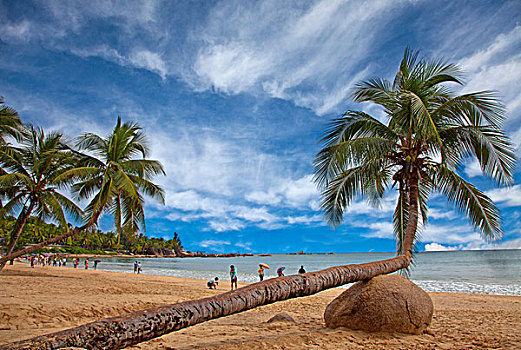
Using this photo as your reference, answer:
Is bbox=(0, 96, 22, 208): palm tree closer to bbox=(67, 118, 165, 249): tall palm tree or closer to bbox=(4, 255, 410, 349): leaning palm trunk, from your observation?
bbox=(67, 118, 165, 249): tall palm tree

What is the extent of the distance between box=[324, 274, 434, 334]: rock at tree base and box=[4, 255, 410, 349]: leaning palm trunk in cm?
94

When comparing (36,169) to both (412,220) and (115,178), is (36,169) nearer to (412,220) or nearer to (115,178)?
(115,178)

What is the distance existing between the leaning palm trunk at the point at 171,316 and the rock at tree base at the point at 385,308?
0.94 meters

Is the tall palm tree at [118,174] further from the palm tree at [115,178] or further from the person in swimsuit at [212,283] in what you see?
the person in swimsuit at [212,283]

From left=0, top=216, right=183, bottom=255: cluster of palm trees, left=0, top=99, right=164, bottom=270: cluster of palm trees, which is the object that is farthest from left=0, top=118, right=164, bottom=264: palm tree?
left=0, top=216, right=183, bottom=255: cluster of palm trees

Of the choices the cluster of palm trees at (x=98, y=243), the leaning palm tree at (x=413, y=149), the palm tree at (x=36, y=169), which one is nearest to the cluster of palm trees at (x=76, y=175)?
the palm tree at (x=36, y=169)

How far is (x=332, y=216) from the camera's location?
8.87 meters

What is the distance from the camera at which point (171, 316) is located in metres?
3.37

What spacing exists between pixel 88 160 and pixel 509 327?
13.9 meters

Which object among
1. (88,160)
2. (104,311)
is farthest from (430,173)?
(88,160)

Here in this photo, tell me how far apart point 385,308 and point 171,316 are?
366 cm

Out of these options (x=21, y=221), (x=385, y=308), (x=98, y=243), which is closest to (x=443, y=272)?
(x=385, y=308)

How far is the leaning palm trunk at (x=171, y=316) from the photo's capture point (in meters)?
2.90

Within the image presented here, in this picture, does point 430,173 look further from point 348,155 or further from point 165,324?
point 165,324
